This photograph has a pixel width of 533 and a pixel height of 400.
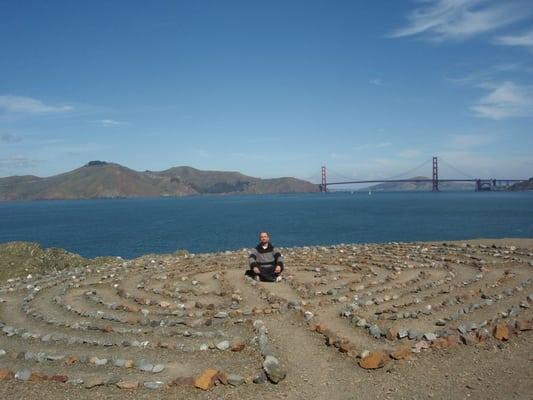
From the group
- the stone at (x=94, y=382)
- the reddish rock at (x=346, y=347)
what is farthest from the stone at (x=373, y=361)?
the stone at (x=94, y=382)

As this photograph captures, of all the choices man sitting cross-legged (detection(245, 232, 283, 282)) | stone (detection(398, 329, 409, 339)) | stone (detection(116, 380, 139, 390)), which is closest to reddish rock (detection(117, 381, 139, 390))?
stone (detection(116, 380, 139, 390))

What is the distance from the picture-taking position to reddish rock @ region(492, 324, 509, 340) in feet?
37.4

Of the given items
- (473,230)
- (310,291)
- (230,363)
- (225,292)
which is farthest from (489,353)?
(473,230)

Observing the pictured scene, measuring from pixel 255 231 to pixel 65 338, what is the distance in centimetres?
6208

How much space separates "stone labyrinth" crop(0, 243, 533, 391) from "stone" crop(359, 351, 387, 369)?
21 mm

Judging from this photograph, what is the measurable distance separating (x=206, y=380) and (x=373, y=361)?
135 inches

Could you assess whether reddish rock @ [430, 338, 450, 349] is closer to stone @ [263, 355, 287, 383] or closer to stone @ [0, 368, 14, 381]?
stone @ [263, 355, 287, 383]

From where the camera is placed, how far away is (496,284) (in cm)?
1694

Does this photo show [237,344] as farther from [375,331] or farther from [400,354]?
[400,354]

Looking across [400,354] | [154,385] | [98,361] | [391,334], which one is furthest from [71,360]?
[391,334]

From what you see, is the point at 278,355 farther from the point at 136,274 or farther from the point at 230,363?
the point at 136,274

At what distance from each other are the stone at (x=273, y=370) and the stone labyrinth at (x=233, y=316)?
2cm

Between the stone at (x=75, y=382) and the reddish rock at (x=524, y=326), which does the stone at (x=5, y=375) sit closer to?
the stone at (x=75, y=382)

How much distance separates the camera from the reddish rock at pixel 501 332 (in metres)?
11.4
